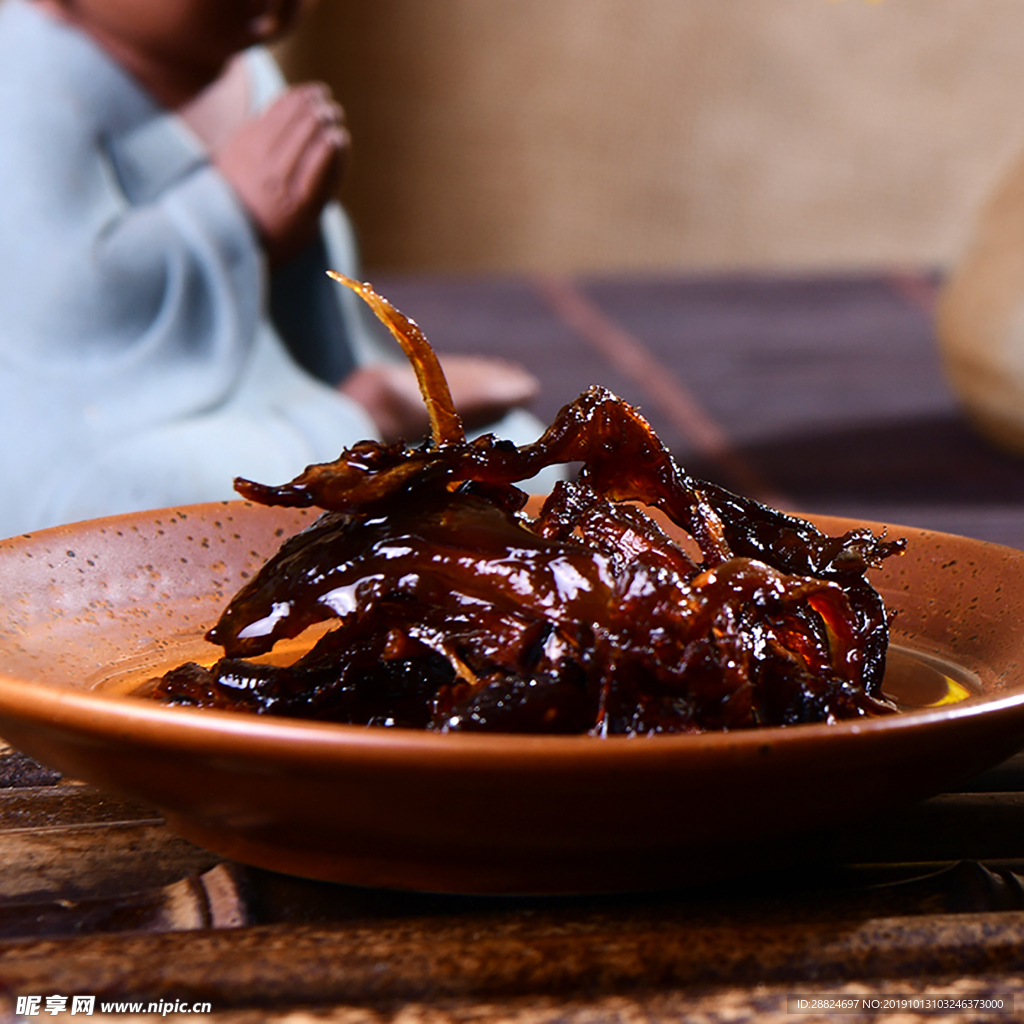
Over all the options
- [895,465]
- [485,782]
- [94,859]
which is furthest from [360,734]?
[895,465]

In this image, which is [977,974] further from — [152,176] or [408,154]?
[408,154]

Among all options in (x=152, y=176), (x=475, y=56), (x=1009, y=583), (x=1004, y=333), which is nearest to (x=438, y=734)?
(x=1009, y=583)

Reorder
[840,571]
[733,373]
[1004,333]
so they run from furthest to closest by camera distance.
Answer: [733,373]
[1004,333]
[840,571]

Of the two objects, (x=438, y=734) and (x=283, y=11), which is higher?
(x=283, y=11)

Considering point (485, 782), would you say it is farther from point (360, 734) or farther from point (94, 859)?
point (94, 859)

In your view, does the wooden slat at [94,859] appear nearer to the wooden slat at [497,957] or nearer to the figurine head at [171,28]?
the wooden slat at [497,957]

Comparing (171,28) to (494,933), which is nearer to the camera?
(494,933)
